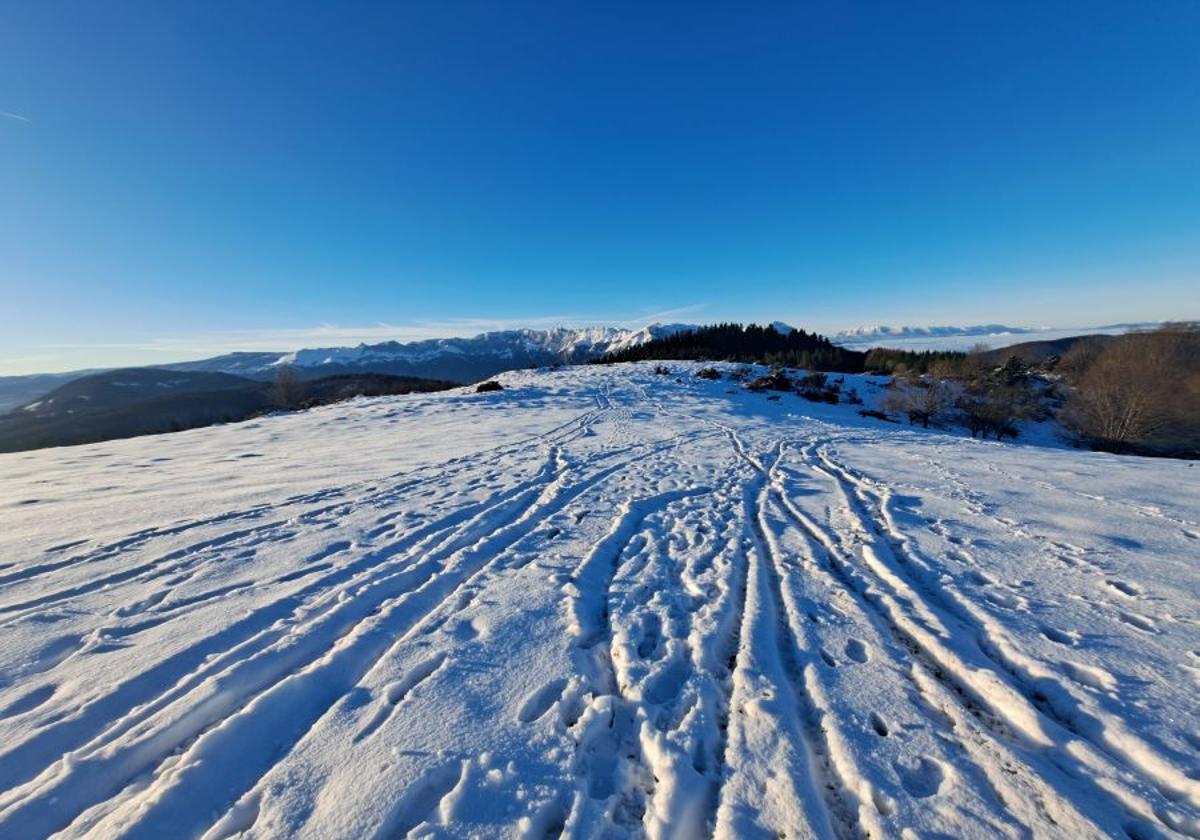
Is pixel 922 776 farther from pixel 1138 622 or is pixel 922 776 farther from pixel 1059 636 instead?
pixel 1138 622

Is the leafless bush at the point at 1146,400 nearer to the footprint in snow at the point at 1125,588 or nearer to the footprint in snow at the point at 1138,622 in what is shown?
the footprint in snow at the point at 1125,588

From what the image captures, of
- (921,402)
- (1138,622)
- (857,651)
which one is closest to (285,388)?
(857,651)

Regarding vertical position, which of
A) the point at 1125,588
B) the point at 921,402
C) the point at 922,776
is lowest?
the point at 921,402

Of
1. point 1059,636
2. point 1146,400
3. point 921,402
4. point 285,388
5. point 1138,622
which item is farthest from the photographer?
point 285,388

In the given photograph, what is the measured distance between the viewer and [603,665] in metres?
4.34

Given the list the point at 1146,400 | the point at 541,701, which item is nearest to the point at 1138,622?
the point at 541,701

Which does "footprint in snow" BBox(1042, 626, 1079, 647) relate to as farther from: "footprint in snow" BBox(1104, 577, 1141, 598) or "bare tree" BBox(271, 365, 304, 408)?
"bare tree" BBox(271, 365, 304, 408)

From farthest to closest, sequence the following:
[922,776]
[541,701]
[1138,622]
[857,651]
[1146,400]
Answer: [1146,400] < [1138,622] < [857,651] < [541,701] < [922,776]

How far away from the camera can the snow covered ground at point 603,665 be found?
9.60ft

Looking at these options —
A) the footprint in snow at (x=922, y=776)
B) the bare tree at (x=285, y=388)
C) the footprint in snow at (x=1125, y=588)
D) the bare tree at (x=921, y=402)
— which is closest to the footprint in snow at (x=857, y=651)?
the footprint in snow at (x=922, y=776)

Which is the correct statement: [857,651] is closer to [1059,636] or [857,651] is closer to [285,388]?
[1059,636]

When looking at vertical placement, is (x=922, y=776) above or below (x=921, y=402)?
above

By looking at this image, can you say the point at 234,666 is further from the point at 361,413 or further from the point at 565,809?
the point at 361,413

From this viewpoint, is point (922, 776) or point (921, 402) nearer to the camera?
point (922, 776)
